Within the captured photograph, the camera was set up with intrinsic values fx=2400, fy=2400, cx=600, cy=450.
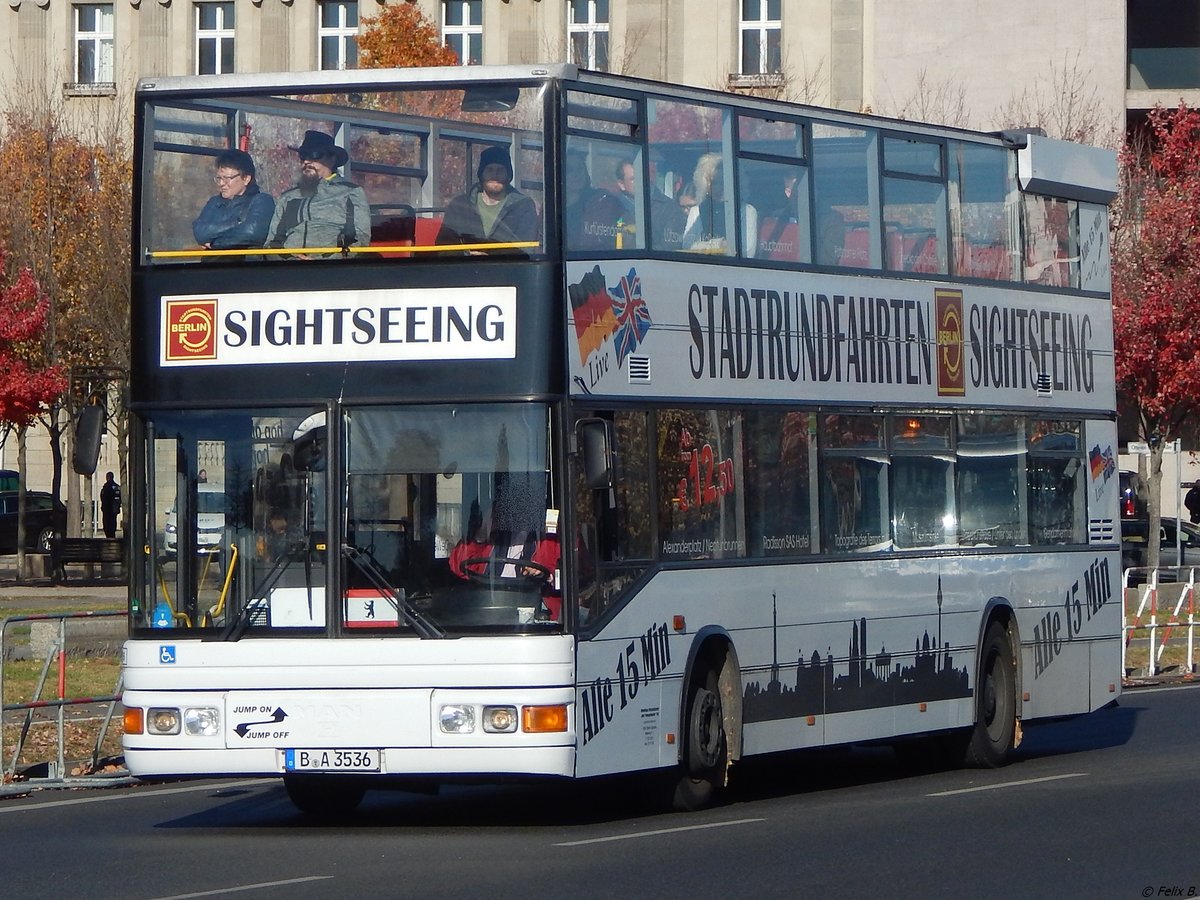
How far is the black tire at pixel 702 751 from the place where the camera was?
13.5 meters

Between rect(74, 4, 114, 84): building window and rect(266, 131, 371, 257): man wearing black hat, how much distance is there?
4578 cm

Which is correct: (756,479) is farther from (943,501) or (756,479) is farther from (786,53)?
(786,53)

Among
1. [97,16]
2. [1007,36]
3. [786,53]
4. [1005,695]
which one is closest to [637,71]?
[786,53]

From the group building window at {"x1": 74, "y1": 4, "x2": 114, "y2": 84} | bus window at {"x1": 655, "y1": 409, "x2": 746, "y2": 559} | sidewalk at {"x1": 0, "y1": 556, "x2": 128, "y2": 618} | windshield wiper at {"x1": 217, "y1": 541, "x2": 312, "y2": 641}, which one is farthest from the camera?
building window at {"x1": 74, "y1": 4, "x2": 114, "y2": 84}

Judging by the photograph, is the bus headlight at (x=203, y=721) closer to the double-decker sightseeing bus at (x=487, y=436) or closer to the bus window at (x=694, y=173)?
the double-decker sightseeing bus at (x=487, y=436)

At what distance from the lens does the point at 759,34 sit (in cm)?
5534

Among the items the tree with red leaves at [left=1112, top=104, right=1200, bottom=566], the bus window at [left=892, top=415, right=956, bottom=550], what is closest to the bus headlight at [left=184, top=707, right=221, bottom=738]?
the bus window at [left=892, top=415, right=956, bottom=550]

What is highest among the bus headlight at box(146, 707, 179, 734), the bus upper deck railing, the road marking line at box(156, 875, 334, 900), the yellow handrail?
the bus upper deck railing

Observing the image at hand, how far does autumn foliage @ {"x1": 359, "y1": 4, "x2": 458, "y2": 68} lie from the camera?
42.3m

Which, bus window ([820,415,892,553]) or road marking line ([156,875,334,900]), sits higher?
bus window ([820,415,892,553])

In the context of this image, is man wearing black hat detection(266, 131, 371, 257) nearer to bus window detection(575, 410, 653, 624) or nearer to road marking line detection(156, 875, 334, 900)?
bus window detection(575, 410, 653, 624)

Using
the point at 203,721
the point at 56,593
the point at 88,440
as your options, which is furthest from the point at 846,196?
the point at 56,593

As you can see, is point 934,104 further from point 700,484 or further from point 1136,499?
point 700,484

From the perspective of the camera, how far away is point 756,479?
14.2m
